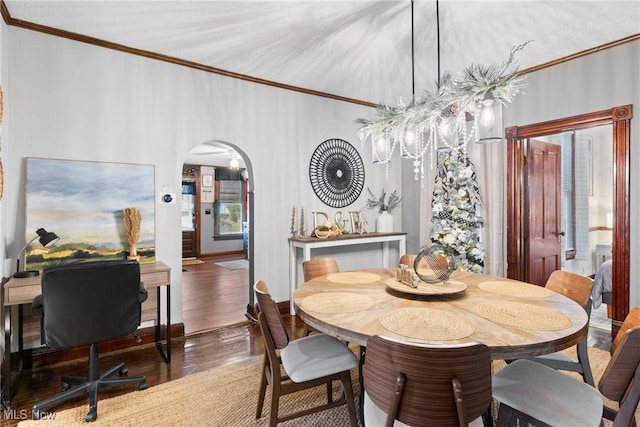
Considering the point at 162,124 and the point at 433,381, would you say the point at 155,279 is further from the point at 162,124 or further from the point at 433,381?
the point at 433,381

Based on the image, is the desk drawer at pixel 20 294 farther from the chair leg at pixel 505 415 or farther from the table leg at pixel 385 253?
the table leg at pixel 385 253

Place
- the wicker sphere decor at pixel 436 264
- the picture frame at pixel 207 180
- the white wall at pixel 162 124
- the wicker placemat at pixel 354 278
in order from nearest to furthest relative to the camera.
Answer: the wicker sphere decor at pixel 436 264
the wicker placemat at pixel 354 278
the white wall at pixel 162 124
the picture frame at pixel 207 180

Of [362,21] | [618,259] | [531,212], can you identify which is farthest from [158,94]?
[618,259]

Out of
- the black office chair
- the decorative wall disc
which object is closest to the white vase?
the decorative wall disc

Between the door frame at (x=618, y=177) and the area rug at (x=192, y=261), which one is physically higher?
the door frame at (x=618, y=177)

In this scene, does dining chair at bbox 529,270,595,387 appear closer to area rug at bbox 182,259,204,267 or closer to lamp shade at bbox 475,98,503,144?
lamp shade at bbox 475,98,503,144

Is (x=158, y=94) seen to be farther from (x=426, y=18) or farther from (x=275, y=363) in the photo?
(x=275, y=363)

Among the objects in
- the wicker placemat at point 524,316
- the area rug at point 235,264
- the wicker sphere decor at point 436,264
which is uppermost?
the wicker sphere decor at point 436,264

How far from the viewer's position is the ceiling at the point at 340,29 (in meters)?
2.48

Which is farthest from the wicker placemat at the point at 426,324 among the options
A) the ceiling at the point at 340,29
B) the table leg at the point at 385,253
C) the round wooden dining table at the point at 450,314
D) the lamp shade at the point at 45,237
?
the table leg at the point at 385,253

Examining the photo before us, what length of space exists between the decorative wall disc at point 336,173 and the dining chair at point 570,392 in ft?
10.1

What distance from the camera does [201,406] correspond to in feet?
7.38

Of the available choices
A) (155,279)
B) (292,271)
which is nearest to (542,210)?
(292,271)

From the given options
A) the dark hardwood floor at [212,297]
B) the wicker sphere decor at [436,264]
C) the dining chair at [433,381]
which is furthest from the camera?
the dark hardwood floor at [212,297]
